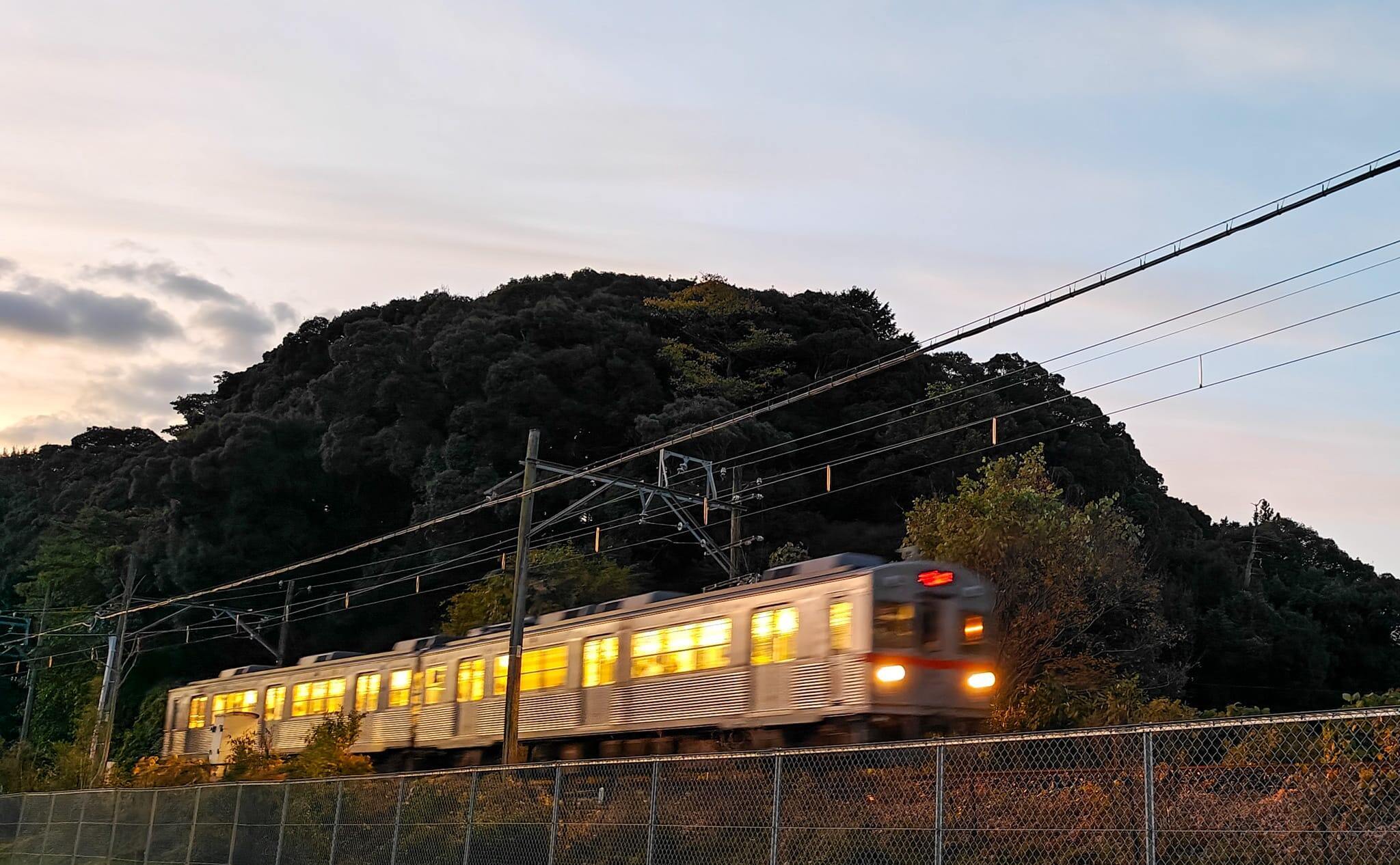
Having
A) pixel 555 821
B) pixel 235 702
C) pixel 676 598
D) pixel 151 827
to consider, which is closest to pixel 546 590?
pixel 235 702

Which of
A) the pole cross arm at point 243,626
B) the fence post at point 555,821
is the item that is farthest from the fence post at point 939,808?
the pole cross arm at point 243,626

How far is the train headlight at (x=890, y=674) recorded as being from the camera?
19547 mm

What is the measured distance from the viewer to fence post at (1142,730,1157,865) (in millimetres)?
7836

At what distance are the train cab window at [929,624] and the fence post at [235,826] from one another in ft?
30.7

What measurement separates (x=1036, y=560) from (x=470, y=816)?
20.7 m

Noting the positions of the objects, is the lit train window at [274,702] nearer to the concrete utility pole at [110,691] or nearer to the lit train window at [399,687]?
the lit train window at [399,687]

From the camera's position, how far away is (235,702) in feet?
118

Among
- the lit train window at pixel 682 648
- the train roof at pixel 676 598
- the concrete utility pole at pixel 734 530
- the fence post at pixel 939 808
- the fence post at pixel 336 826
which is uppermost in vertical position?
the concrete utility pole at pixel 734 530

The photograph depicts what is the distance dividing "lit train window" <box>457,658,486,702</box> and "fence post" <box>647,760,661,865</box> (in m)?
16.2

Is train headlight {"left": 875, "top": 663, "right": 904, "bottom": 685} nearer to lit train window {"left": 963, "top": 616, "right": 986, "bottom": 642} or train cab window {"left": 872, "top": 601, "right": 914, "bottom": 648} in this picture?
train cab window {"left": 872, "top": 601, "right": 914, "bottom": 648}

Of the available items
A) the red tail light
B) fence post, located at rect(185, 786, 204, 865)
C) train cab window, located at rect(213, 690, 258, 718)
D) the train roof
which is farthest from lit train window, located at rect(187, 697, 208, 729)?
the red tail light

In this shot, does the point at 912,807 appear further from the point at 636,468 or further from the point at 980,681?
the point at 636,468

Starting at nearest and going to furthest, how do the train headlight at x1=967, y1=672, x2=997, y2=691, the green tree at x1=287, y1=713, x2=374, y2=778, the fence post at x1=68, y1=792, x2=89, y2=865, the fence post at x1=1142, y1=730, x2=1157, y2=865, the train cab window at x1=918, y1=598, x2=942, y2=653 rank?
the fence post at x1=1142, y1=730, x2=1157, y2=865, the train cab window at x1=918, y1=598, x2=942, y2=653, the train headlight at x1=967, y1=672, x2=997, y2=691, the fence post at x1=68, y1=792, x2=89, y2=865, the green tree at x1=287, y1=713, x2=374, y2=778

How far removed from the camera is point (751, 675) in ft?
68.7
